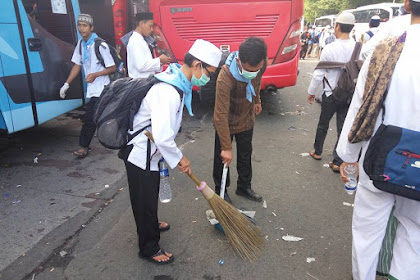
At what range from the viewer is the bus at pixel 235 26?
536 centimetres

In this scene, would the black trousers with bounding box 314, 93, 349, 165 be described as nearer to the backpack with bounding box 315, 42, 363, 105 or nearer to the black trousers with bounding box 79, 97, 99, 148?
the backpack with bounding box 315, 42, 363, 105

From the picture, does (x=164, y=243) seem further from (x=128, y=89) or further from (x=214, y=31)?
(x=214, y=31)

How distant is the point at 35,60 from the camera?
4059 millimetres

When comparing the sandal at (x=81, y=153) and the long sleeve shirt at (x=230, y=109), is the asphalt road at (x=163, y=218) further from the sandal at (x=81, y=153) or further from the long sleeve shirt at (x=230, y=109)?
the long sleeve shirt at (x=230, y=109)

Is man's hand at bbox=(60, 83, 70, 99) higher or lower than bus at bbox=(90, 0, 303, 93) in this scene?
lower

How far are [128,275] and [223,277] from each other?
70cm

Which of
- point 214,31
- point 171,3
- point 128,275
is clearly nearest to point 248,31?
point 214,31

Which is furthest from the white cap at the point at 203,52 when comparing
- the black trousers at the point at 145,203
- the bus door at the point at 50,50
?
the bus door at the point at 50,50

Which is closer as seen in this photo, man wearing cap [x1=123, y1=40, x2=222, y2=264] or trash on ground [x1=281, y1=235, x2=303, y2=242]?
man wearing cap [x1=123, y1=40, x2=222, y2=264]

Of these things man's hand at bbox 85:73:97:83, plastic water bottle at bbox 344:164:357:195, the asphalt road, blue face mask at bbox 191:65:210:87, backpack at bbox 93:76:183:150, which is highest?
blue face mask at bbox 191:65:210:87

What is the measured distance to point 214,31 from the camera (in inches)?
218

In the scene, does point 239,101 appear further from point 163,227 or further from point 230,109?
point 163,227

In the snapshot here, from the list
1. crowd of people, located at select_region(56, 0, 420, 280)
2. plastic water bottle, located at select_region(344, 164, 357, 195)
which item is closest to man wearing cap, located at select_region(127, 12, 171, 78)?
crowd of people, located at select_region(56, 0, 420, 280)

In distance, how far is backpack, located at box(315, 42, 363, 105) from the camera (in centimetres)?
363
